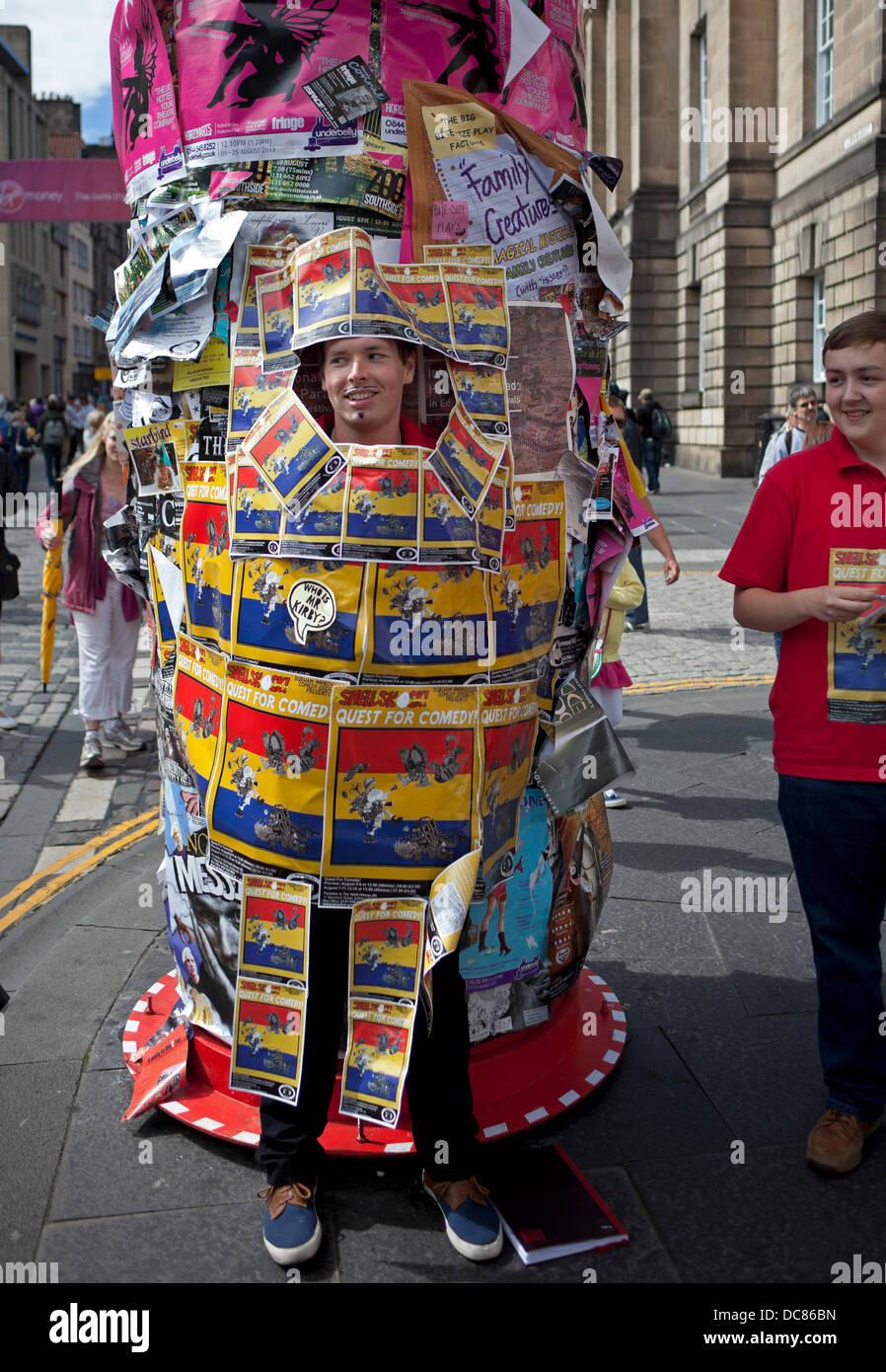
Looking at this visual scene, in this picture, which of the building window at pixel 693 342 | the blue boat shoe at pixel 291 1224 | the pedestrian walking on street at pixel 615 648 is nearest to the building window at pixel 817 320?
the building window at pixel 693 342

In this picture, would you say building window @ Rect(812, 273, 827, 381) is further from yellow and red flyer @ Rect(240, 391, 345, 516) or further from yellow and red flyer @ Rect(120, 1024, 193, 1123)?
yellow and red flyer @ Rect(240, 391, 345, 516)

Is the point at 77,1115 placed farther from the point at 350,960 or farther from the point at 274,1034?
the point at 350,960

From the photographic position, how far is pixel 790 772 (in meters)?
3.04

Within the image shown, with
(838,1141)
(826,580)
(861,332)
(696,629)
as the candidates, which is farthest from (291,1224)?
(696,629)

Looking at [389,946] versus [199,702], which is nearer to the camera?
[389,946]

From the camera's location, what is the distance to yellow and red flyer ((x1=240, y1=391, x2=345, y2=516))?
8.32 feet

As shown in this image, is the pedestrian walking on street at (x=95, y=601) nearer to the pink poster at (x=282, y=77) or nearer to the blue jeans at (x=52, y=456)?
the pink poster at (x=282, y=77)

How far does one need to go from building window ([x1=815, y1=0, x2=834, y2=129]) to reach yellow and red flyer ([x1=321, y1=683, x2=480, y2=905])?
24.2 metres

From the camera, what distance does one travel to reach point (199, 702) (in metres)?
2.99

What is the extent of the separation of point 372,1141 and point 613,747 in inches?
46.3

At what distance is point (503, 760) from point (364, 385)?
35.0 inches

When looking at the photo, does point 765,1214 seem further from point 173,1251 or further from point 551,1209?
point 173,1251
